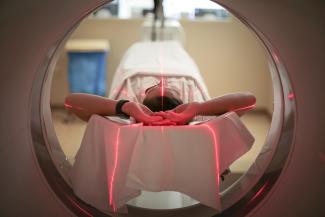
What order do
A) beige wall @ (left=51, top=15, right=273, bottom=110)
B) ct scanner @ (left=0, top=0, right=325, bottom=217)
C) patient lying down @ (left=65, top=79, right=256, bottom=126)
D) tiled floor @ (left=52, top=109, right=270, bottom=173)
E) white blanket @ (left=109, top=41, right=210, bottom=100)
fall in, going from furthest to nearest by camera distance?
beige wall @ (left=51, top=15, right=273, bottom=110) < tiled floor @ (left=52, top=109, right=270, bottom=173) < white blanket @ (left=109, top=41, right=210, bottom=100) < patient lying down @ (left=65, top=79, right=256, bottom=126) < ct scanner @ (left=0, top=0, right=325, bottom=217)

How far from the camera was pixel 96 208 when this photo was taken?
1.22 meters

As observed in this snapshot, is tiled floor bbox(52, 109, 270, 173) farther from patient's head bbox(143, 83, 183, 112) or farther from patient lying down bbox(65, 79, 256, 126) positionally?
patient lying down bbox(65, 79, 256, 126)

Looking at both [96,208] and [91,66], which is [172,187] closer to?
[96,208]

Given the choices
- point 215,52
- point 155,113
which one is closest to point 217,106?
point 155,113

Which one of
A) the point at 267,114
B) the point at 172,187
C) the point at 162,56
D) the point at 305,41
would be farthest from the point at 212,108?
the point at 267,114

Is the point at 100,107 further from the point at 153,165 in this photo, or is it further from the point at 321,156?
the point at 321,156

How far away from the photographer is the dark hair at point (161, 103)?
1.58 meters

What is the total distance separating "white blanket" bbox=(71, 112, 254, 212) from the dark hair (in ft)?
1.19

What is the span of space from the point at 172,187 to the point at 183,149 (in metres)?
0.12

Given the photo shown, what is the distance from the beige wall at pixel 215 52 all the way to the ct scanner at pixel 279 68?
109 inches

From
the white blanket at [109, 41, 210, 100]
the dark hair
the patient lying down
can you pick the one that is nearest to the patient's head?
the dark hair

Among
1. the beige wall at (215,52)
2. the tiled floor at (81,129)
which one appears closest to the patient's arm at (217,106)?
the tiled floor at (81,129)

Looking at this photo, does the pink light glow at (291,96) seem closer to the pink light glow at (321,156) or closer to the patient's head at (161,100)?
the pink light glow at (321,156)

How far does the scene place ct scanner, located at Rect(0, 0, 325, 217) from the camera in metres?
0.96
